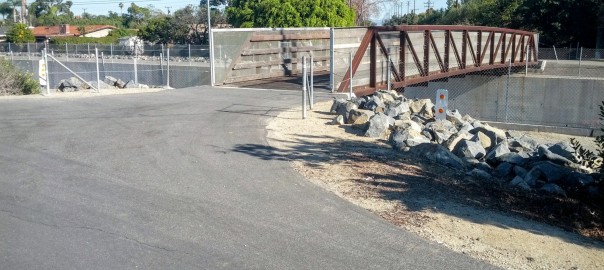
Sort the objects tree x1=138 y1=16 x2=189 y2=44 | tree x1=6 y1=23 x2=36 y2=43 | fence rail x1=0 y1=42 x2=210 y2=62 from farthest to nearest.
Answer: tree x1=6 y1=23 x2=36 y2=43 < tree x1=138 y1=16 x2=189 y2=44 < fence rail x1=0 y1=42 x2=210 y2=62

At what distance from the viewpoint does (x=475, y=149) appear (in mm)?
13172

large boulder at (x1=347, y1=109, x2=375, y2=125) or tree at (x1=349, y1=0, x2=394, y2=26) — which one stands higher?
tree at (x1=349, y1=0, x2=394, y2=26)

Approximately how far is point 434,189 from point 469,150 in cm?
343

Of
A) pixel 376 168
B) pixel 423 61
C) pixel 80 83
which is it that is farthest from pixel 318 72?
pixel 376 168

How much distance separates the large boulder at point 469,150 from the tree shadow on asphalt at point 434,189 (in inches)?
61.2

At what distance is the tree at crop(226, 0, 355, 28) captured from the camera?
45094 millimetres

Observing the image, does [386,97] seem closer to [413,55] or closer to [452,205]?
[413,55]

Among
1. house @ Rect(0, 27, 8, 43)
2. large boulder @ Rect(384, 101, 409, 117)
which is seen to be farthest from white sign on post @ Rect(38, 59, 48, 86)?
house @ Rect(0, 27, 8, 43)

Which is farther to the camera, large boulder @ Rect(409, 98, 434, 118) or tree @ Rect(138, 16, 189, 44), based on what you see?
tree @ Rect(138, 16, 189, 44)

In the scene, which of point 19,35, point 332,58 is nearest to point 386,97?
point 332,58

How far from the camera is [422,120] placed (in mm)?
16531

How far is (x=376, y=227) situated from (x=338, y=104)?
8673 mm

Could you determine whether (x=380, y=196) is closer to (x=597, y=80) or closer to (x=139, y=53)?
(x=597, y=80)

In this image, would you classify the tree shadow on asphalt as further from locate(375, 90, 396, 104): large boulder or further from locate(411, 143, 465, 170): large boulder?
locate(375, 90, 396, 104): large boulder
